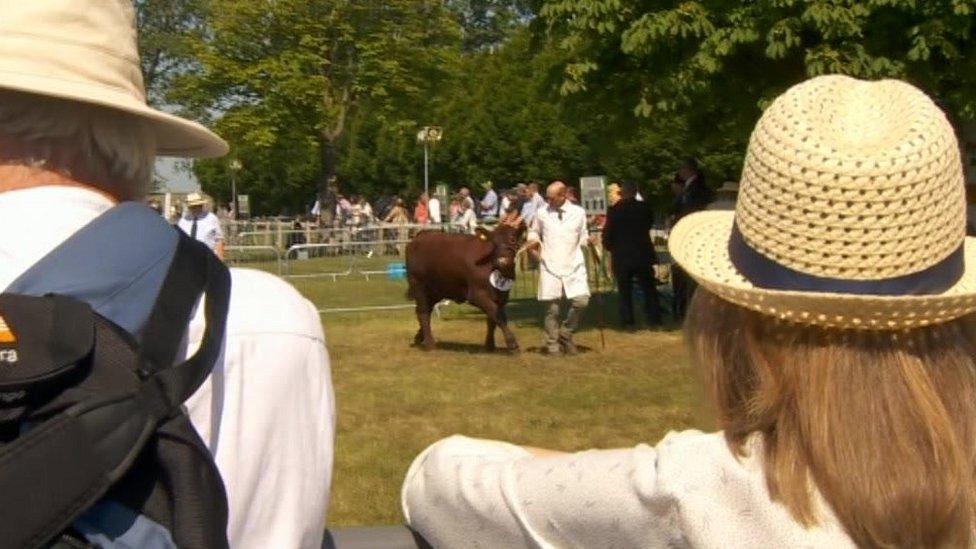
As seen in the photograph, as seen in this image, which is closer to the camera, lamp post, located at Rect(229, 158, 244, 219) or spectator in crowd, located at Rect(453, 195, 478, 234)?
spectator in crowd, located at Rect(453, 195, 478, 234)

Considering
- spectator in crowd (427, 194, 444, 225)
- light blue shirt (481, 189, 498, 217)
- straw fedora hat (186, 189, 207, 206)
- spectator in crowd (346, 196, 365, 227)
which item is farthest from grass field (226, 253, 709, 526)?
spectator in crowd (346, 196, 365, 227)

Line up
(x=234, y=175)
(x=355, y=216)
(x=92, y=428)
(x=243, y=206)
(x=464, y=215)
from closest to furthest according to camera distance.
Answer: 1. (x=92, y=428)
2. (x=464, y=215)
3. (x=355, y=216)
4. (x=243, y=206)
5. (x=234, y=175)

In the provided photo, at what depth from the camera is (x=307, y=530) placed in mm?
1969

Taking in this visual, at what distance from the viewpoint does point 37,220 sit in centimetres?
176

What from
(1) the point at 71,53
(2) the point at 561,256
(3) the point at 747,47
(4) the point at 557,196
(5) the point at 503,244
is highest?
(3) the point at 747,47

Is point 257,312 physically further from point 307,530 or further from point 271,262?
point 271,262

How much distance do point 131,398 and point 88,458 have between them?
0.26 ft

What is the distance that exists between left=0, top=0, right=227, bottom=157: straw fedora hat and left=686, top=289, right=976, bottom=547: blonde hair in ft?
3.06

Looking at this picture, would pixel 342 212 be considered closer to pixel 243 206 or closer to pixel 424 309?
pixel 243 206

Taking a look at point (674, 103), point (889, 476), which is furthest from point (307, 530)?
point (674, 103)

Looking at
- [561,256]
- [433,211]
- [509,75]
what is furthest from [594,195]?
[509,75]

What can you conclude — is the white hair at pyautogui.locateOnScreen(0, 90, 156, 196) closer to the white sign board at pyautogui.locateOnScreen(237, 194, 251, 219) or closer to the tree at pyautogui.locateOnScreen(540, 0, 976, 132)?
the tree at pyautogui.locateOnScreen(540, 0, 976, 132)

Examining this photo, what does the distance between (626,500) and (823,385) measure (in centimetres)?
30

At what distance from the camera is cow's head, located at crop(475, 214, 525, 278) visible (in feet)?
49.8
